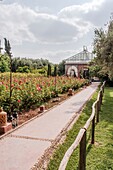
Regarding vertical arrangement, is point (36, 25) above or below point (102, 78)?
above

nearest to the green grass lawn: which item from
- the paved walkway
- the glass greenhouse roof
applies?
the paved walkway

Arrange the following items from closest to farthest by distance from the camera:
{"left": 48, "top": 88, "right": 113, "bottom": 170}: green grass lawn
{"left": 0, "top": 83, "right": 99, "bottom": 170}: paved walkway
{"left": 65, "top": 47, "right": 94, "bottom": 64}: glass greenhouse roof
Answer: {"left": 0, "top": 83, "right": 99, "bottom": 170}: paved walkway
{"left": 48, "top": 88, "right": 113, "bottom": 170}: green grass lawn
{"left": 65, "top": 47, "right": 94, "bottom": 64}: glass greenhouse roof

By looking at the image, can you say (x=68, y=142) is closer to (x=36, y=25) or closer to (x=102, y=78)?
(x=36, y=25)

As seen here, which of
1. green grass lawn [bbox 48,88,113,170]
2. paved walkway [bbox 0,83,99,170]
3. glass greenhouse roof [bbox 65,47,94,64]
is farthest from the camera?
glass greenhouse roof [bbox 65,47,94,64]

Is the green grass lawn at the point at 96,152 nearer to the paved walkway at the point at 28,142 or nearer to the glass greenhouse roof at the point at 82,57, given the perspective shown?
the paved walkway at the point at 28,142

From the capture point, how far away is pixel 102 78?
34.3 meters

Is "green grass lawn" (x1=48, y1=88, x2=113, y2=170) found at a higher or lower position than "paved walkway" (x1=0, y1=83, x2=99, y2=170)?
lower

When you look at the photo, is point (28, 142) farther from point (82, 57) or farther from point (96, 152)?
point (82, 57)

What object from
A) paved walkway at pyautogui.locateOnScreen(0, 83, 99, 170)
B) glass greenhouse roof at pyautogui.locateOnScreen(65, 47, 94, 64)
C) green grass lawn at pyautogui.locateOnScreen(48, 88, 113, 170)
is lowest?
green grass lawn at pyautogui.locateOnScreen(48, 88, 113, 170)

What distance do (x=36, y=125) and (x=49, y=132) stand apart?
2.97 ft

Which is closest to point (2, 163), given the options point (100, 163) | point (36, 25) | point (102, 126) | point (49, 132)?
point (100, 163)

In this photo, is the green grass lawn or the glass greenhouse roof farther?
the glass greenhouse roof

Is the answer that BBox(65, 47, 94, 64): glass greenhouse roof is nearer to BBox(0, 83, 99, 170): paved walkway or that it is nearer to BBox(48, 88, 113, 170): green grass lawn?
BBox(0, 83, 99, 170): paved walkway

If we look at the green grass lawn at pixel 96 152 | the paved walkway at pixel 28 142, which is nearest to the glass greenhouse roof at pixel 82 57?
the paved walkway at pixel 28 142
